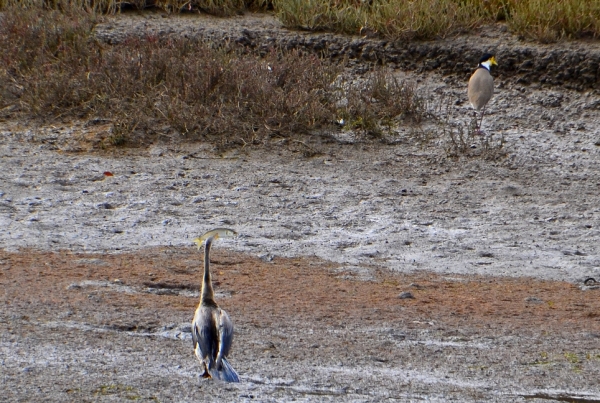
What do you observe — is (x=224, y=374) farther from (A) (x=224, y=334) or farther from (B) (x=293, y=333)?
(B) (x=293, y=333)

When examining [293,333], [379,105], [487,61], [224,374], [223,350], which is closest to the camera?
[224,374]

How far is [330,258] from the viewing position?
7.96 metres

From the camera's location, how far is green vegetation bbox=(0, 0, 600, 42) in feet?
42.2

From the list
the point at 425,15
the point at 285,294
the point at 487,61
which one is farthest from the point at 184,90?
the point at 285,294

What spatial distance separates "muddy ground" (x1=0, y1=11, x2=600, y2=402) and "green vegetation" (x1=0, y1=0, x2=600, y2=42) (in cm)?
28

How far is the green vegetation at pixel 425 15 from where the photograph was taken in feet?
42.2

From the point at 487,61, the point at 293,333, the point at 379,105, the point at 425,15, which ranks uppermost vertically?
the point at 425,15

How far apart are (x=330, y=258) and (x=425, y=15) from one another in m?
6.29

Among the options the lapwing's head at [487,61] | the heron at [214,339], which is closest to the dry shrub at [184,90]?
the lapwing's head at [487,61]

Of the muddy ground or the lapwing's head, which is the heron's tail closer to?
the muddy ground

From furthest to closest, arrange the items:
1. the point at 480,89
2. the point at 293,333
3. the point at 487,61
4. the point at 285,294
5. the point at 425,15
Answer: the point at 425,15, the point at 487,61, the point at 480,89, the point at 285,294, the point at 293,333

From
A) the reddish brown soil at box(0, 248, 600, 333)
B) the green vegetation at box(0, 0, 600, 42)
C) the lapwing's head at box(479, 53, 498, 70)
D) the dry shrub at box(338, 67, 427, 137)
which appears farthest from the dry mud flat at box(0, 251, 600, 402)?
the green vegetation at box(0, 0, 600, 42)

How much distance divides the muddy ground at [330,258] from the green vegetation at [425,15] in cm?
28

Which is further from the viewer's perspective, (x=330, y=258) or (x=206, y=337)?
(x=330, y=258)
